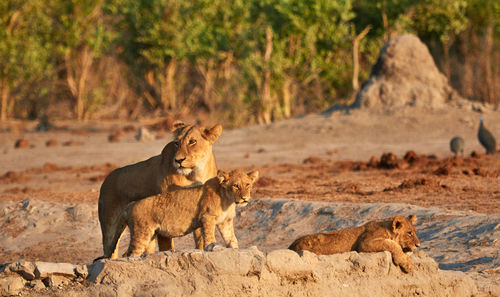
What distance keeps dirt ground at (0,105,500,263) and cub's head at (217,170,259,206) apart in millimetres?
3850

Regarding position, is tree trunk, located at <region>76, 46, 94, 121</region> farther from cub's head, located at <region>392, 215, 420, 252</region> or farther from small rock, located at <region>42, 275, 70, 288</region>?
small rock, located at <region>42, 275, 70, 288</region>

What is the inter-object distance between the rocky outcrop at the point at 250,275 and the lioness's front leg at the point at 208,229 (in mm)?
667

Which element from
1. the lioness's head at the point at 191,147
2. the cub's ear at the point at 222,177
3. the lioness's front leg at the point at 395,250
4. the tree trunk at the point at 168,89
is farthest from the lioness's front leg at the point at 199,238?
the tree trunk at the point at 168,89

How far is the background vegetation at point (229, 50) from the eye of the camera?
A: 2439 centimetres

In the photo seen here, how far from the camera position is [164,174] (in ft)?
23.7

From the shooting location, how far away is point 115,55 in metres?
32.5

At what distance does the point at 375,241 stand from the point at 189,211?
1568mm

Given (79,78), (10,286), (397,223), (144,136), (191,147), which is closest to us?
(10,286)

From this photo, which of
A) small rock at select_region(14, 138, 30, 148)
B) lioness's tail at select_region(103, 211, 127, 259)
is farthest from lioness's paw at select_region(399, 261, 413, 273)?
small rock at select_region(14, 138, 30, 148)

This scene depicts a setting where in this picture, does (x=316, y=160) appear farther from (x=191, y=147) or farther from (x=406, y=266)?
(x=406, y=266)

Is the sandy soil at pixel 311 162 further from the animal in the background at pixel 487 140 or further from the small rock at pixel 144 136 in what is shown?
the small rock at pixel 144 136

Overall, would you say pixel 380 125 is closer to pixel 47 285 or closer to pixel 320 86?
pixel 320 86

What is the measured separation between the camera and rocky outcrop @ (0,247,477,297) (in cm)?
552

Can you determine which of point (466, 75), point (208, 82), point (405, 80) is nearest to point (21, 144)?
point (208, 82)
